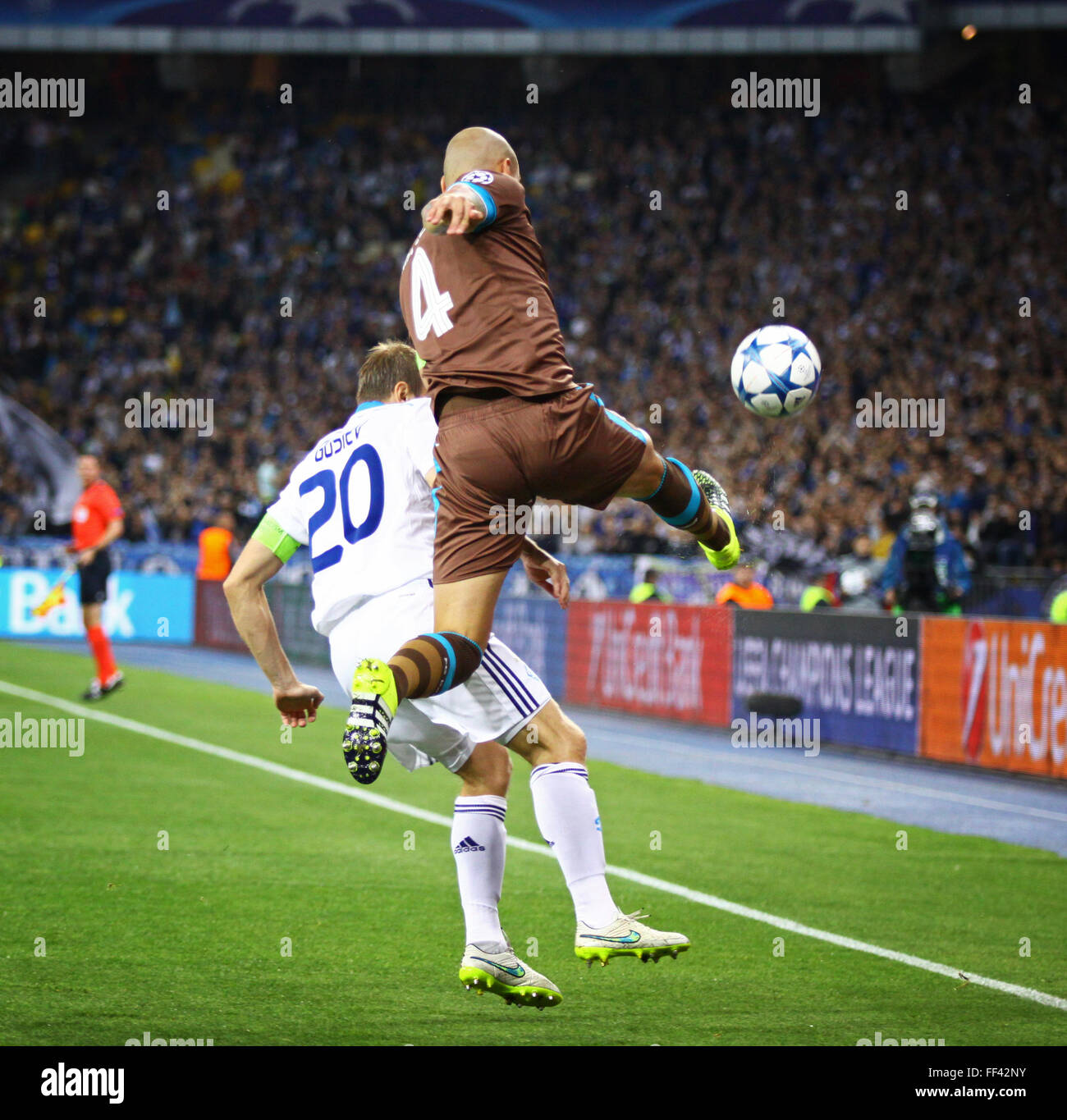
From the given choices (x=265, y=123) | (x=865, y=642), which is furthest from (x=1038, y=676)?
(x=265, y=123)

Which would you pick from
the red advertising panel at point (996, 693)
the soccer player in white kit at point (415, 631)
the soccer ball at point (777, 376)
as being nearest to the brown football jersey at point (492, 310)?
the soccer player in white kit at point (415, 631)

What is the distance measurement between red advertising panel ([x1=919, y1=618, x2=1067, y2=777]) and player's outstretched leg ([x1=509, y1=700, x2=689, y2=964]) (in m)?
7.75

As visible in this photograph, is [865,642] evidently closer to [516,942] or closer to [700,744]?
[700,744]

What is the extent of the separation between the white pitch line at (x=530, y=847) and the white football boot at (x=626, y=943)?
152 cm

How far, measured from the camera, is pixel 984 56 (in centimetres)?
3241

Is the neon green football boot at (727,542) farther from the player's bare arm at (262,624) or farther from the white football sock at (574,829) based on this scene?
the player's bare arm at (262,624)

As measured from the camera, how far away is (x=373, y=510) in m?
5.23

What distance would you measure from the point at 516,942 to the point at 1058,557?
47.7 feet

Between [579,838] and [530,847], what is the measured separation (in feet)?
13.1

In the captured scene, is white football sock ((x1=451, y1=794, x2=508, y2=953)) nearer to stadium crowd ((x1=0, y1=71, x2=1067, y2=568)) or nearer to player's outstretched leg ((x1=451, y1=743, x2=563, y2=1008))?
player's outstretched leg ((x1=451, y1=743, x2=563, y2=1008))

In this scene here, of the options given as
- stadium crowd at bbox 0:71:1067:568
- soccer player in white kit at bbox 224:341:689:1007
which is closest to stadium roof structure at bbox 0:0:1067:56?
stadium crowd at bbox 0:71:1067:568

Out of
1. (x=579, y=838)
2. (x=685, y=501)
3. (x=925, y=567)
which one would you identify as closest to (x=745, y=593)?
(x=925, y=567)

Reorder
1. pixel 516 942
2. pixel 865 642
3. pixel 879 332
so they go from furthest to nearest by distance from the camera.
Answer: pixel 879 332
pixel 865 642
pixel 516 942

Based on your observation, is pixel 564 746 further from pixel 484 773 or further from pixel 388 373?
pixel 388 373
